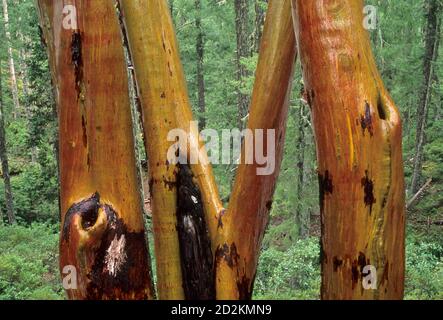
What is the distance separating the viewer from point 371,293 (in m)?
2.07

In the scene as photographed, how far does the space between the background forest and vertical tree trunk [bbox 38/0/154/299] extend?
5077 millimetres

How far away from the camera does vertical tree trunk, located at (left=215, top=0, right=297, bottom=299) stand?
271cm

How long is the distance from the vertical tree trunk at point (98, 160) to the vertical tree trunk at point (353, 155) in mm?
1178

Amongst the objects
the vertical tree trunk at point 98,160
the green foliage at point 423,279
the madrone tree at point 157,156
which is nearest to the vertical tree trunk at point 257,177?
the madrone tree at point 157,156

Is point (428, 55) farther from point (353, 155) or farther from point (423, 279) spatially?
point (353, 155)

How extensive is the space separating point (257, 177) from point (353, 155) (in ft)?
2.85

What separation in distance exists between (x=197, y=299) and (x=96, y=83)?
1.45 m

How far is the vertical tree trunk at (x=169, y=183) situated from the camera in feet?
9.52

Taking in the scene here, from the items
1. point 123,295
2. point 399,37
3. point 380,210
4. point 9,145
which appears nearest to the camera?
point 380,210

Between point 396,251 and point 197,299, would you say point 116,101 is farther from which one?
point 396,251

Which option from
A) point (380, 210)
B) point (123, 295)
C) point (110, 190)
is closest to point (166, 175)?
point (110, 190)

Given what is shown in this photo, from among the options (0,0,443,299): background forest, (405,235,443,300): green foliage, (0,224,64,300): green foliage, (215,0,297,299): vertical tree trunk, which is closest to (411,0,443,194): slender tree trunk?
(0,0,443,299): background forest

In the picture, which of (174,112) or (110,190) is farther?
(174,112)

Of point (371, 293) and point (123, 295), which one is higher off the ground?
point (371, 293)
